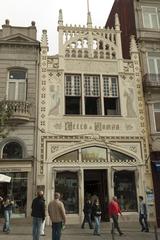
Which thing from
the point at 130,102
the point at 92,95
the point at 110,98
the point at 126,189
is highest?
the point at 92,95

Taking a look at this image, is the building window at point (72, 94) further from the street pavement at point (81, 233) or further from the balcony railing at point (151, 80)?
the street pavement at point (81, 233)

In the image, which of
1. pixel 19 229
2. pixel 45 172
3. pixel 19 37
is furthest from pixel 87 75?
pixel 19 229

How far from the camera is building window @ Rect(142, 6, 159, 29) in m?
23.9

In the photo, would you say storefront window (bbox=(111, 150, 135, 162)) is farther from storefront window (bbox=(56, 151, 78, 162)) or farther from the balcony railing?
the balcony railing

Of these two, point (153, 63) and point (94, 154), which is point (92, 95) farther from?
point (153, 63)

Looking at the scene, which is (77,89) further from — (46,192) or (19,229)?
(19,229)

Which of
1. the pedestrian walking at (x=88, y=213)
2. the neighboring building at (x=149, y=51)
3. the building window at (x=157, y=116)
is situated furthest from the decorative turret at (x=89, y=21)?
the pedestrian walking at (x=88, y=213)

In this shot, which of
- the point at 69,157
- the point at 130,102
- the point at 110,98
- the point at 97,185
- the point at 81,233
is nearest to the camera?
the point at 81,233

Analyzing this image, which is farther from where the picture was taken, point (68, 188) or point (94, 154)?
point (94, 154)

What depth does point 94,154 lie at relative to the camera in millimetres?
19500

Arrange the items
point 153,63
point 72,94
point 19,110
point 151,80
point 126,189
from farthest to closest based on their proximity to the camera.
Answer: point 153,63, point 151,80, point 72,94, point 126,189, point 19,110

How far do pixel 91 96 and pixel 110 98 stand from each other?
1344 mm

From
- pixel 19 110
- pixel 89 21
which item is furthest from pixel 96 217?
pixel 89 21

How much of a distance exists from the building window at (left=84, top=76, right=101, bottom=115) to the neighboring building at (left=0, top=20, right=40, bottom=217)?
11.4 feet
